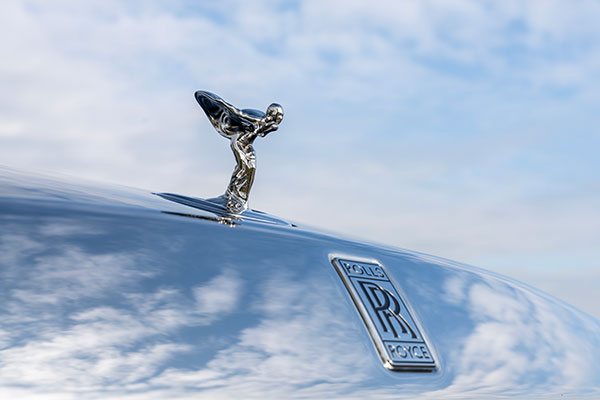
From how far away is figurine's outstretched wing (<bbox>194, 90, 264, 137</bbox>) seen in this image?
5.82 feet

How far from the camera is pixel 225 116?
179 centimetres

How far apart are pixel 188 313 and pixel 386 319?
0.42 m

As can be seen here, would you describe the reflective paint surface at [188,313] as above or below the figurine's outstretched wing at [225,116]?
below

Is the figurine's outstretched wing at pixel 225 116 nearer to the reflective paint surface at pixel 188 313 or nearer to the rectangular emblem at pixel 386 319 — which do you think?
the reflective paint surface at pixel 188 313

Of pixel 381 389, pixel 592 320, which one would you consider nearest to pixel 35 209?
pixel 381 389

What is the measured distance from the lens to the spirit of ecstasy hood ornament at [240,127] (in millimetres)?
1743

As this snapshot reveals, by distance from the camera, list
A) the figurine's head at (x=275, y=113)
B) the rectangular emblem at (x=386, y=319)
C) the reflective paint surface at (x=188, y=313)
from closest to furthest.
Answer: the reflective paint surface at (x=188, y=313), the rectangular emblem at (x=386, y=319), the figurine's head at (x=275, y=113)

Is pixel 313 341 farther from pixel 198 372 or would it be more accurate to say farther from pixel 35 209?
pixel 35 209

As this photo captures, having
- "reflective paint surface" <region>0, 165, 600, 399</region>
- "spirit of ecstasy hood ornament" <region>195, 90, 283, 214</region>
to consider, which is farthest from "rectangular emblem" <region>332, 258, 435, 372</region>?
"spirit of ecstasy hood ornament" <region>195, 90, 283, 214</region>

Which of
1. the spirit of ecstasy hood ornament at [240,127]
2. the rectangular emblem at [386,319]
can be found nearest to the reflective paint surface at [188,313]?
the rectangular emblem at [386,319]

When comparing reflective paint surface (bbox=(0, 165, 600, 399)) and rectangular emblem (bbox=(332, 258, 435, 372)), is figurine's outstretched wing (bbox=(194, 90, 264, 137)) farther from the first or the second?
rectangular emblem (bbox=(332, 258, 435, 372))

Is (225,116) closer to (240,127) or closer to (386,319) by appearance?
(240,127)

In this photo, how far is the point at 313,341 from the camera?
1.18 metres

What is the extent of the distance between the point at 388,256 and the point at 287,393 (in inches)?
22.1
